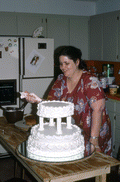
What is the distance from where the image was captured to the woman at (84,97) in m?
2.05

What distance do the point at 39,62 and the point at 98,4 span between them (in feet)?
6.76

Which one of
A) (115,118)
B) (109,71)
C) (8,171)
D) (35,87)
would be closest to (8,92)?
(35,87)

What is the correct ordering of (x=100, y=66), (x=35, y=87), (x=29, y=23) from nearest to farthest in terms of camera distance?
(x=35, y=87)
(x=29, y=23)
(x=100, y=66)

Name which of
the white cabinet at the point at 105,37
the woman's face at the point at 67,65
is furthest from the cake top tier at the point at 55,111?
the white cabinet at the point at 105,37

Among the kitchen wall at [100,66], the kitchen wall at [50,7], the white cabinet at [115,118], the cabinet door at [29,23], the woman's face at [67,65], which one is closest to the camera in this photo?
the woman's face at [67,65]

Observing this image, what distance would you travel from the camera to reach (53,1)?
4.92 m

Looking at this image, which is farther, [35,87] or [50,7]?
[50,7]

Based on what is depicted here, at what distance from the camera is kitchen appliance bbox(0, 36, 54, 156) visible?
3.79 meters

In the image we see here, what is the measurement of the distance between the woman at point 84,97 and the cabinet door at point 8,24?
2216 mm

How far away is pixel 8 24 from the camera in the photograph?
13.9ft

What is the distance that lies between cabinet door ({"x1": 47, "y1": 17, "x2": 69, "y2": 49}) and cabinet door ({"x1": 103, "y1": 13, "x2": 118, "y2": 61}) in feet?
2.25

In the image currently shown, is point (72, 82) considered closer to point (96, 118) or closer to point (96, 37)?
point (96, 118)

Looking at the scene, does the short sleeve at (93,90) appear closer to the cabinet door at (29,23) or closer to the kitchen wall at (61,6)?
the cabinet door at (29,23)

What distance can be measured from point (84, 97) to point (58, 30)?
8.81 ft
